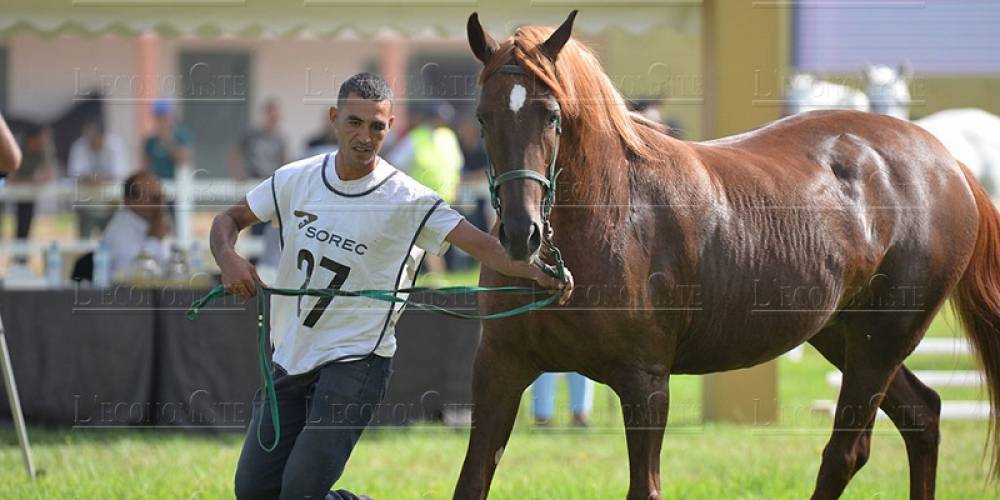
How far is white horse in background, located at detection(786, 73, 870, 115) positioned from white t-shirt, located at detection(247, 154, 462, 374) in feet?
27.0

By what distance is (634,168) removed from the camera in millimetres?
4652

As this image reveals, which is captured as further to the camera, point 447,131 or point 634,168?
point 447,131

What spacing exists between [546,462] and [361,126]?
368 centimetres

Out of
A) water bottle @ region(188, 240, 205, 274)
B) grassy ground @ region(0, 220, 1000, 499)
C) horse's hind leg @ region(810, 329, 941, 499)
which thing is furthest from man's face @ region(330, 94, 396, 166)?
water bottle @ region(188, 240, 205, 274)

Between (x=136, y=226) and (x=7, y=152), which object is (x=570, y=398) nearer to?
(x=136, y=226)

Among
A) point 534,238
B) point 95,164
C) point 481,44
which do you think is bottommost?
point 95,164

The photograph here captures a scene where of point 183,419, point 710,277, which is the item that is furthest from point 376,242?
point 183,419

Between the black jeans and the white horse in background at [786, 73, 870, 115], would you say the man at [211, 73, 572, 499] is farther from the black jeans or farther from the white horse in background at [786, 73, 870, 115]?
the white horse in background at [786, 73, 870, 115]

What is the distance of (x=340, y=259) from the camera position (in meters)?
4.39

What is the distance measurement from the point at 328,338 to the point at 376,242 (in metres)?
0.38

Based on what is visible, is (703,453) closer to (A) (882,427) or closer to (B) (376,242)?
(A) (882,427)

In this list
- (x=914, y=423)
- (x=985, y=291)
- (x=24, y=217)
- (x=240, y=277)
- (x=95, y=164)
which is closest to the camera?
(x=240, y=277)

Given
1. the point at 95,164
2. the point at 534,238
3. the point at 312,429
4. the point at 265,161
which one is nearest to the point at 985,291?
the point at 534,238

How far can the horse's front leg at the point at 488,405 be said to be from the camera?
4504mm
